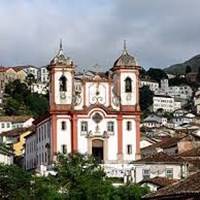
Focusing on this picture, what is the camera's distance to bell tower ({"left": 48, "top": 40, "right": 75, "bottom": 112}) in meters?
99.1

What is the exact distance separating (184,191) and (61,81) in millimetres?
66098

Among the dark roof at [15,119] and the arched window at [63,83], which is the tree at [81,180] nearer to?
the arched window at [63,83]

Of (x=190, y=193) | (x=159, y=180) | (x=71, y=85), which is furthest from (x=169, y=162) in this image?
(x=190, y=193)

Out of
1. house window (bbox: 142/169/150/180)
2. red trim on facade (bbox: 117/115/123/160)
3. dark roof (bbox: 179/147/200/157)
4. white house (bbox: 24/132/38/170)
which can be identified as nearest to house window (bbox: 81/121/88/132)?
red trim on facade (bbox: 117/115/123/160)

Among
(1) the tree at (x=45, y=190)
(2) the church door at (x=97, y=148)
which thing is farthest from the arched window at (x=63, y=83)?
(1) the tree at (x=45, y=190)

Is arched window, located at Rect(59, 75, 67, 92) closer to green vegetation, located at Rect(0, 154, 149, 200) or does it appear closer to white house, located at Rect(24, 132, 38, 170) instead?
white house, located at Rect(24, 132, 38, 170)

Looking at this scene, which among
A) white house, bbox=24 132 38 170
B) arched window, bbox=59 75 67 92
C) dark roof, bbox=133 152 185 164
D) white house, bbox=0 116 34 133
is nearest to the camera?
dark roof, bbox=133 152 185 164

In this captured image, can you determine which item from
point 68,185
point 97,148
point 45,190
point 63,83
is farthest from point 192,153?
point 45,190

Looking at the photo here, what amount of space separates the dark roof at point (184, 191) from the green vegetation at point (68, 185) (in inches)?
846

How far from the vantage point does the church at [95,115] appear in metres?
97.0

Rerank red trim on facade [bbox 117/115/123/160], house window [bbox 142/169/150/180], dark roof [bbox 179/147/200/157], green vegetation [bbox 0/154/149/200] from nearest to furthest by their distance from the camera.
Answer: green vegetation [bbox 0/154/149/200], house window [bbox 142/169/150/180], dark roof [bbox 179/147/200/157], red trim on facade [bbox 117/115/123/160]

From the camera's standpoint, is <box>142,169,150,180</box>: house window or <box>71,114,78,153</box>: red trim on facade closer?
<box>142,169,150,180</box>: house window

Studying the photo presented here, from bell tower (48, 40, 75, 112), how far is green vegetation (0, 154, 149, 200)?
75.7 feet

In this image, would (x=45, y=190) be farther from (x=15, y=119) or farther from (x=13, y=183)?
(x=15, y=119)
